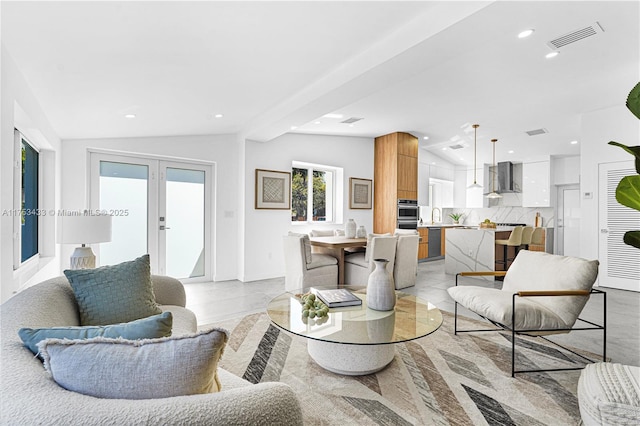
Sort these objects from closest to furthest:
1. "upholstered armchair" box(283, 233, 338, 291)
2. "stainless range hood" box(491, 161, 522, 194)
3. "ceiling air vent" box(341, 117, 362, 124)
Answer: "upholstered armchair" box(283, 233, 338, 291), "ceiling air vent" box(341, 117, 362, 124), "stainless range hood" box(491, 161, 522, 194)

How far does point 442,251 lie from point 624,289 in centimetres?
363

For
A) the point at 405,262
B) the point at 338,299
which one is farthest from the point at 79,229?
the point at 405,262

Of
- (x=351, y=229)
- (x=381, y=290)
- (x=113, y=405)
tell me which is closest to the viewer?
(x=113, y=405)

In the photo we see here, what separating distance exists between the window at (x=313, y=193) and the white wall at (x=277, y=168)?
0.18m

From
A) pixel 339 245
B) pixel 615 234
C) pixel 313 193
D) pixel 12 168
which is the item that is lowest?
pixel 339 245

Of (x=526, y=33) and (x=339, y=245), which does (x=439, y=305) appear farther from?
(x=526, y=33)

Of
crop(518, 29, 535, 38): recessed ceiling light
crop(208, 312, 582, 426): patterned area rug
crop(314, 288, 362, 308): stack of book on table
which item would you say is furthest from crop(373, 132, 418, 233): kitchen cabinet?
crop(314, 288, 362, 308): stack of book on table

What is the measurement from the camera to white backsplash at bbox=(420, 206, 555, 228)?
8.08 m

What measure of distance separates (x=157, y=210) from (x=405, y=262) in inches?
150

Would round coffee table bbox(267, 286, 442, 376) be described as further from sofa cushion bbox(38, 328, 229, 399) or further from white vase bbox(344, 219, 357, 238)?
white vase bbox(344, 219, 357, 238)

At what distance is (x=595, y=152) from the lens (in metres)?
5.18

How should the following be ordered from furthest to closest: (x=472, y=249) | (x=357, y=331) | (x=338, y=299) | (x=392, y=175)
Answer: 1. (x=392, y=175)
2. (x=472, y=249)
3. (x=338, y=299)
4. (x=357, y=331)

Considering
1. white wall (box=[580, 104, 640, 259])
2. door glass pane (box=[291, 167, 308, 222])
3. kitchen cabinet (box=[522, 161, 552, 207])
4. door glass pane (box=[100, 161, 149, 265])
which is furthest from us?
kitchen cabinet (box=[522, 161, 552, 207])

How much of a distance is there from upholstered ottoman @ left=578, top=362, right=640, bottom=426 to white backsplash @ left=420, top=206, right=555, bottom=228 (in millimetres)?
7293
